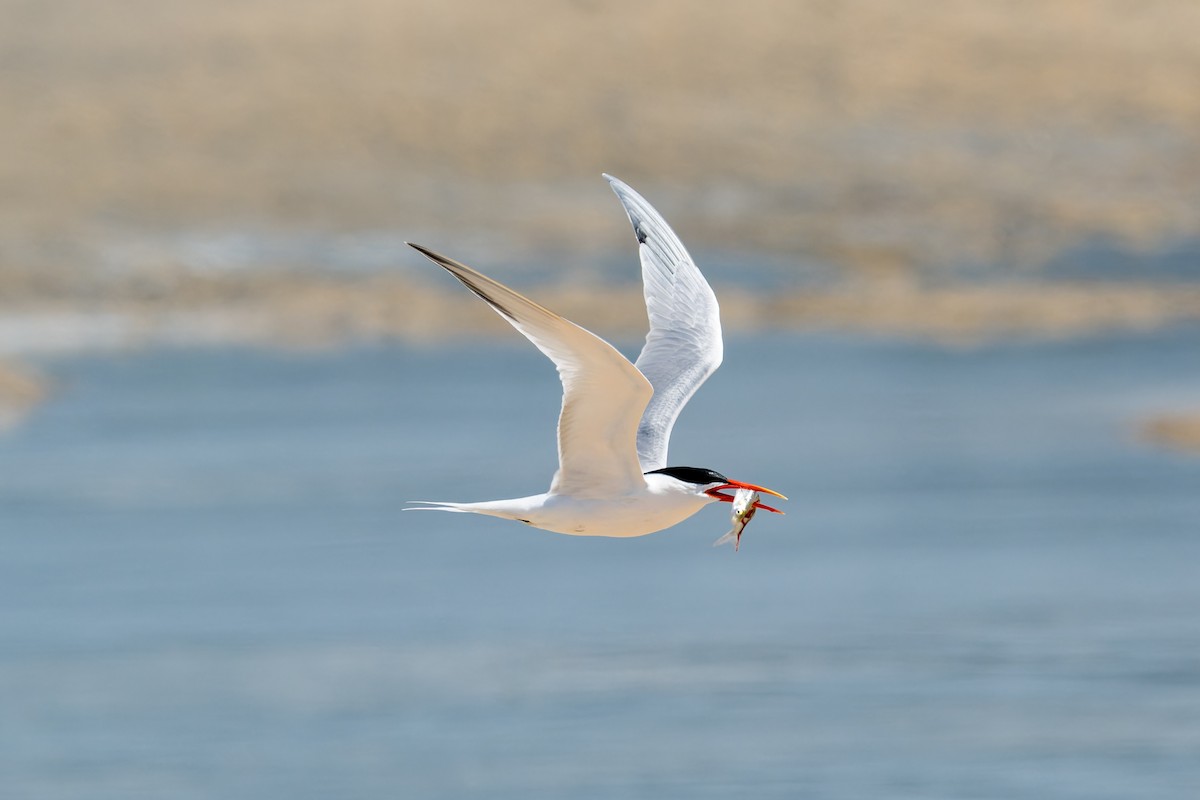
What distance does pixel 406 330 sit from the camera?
28.9m

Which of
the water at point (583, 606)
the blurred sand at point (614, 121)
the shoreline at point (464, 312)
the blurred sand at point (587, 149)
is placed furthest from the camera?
the blurred sand at point (614, 121)

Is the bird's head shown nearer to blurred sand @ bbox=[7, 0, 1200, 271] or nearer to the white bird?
the white bird

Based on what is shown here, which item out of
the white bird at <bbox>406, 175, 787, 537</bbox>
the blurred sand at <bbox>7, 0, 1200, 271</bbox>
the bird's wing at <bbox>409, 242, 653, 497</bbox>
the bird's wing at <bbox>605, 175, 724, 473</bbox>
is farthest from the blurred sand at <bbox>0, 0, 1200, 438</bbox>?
the bird's wing at <bbox>409, 242, 653, 497</bbox>

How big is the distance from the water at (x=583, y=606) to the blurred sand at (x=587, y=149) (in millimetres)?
4818

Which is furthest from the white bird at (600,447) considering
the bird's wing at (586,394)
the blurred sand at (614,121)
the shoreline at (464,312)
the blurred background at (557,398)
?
the blurred sand at (614,121)

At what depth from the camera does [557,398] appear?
80.9 ft

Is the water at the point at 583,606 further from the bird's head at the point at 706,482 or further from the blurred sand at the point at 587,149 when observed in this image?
the bird's head at the point at 706,482

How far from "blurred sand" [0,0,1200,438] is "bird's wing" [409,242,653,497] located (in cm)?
2060

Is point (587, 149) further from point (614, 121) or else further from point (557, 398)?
point (557, 398)

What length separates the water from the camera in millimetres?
13977

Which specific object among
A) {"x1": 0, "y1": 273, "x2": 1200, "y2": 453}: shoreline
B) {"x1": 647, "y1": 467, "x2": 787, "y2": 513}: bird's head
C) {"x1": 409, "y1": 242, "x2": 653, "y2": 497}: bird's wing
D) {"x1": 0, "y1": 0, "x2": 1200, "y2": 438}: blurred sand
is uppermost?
{"x1": 0, "y1": 0, "x2": 1200, "y2": 438}: blurred sand

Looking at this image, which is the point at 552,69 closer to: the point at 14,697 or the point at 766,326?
the point at 766,326

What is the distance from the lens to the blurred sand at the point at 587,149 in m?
29.9

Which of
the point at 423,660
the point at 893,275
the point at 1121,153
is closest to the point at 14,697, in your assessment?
the point at 423,660
